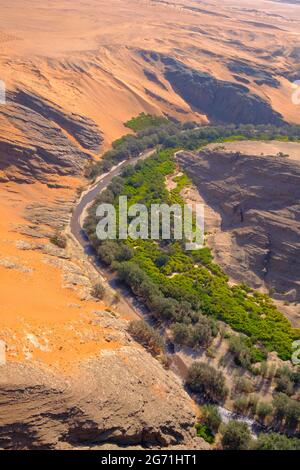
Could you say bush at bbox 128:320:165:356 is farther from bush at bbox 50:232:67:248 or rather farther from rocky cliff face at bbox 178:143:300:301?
bush at bbox 50:232:67:248

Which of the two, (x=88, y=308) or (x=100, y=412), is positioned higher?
(x=88, y=308)

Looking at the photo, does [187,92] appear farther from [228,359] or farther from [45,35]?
[228,359]

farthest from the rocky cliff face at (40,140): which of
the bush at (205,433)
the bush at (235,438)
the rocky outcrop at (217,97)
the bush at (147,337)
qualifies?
the bush at (235,438)

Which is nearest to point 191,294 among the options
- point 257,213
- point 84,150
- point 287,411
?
point 287,411

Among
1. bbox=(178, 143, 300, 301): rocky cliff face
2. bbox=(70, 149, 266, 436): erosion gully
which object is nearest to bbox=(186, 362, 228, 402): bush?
bbox=(70, 149, 266, 436): erosion gully

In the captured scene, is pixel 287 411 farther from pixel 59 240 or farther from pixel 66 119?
pixel 66 119

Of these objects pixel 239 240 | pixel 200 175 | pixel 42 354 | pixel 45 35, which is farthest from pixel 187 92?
pixel 42 354
